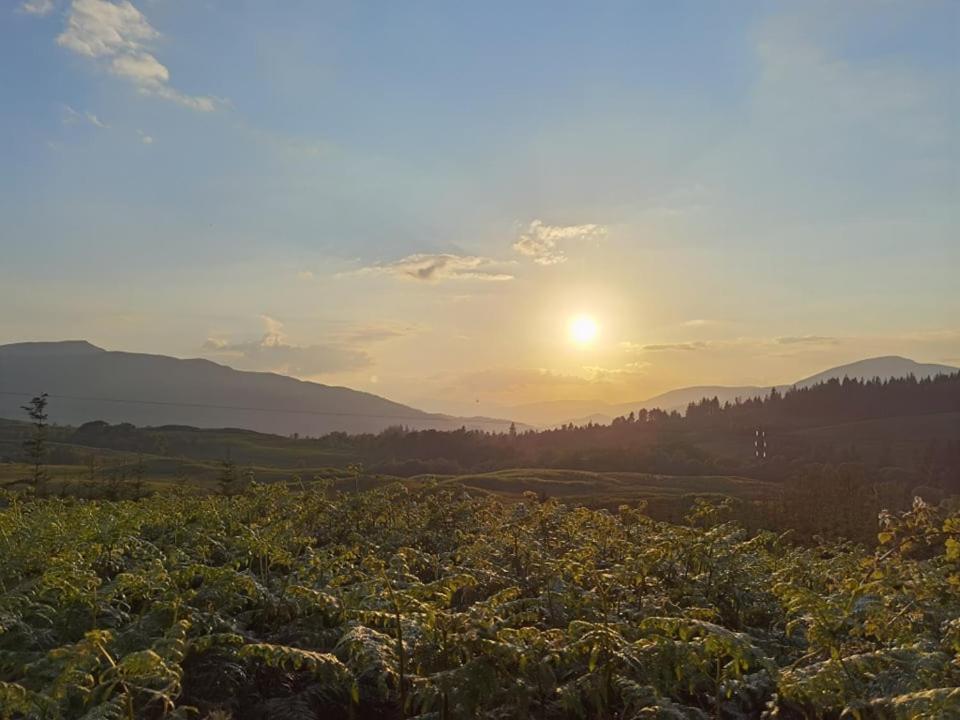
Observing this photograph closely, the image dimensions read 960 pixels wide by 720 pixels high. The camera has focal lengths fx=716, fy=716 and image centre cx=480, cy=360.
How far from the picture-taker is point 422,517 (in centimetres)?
1717

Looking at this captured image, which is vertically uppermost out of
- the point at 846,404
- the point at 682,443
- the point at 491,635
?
the point at 846,404

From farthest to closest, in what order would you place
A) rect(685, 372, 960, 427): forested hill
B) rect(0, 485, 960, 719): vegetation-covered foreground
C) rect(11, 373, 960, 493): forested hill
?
rect(685, 372, 960, 427): forested hill < rect(11, 373, 960, 493): forested hill < rect(0, 485, 960, 719): vegetation-covered foreground

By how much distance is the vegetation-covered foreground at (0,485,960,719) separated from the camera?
5246 millimetres

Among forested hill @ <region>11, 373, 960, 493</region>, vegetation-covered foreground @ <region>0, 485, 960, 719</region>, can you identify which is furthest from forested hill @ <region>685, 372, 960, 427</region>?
vegetation-covered foreground @ <region>0, 485, 960, 719</region>

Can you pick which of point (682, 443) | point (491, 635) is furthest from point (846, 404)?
point (491, 635)

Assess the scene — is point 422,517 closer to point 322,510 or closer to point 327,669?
point 322,510

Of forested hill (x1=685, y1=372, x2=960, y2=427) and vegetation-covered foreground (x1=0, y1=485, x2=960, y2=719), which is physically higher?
forested hill (x1=685, y1=372, x2=960, y2=427)

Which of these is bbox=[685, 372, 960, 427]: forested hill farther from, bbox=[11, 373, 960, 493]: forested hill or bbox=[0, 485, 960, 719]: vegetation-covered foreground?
bbox=[0, 485, 960, 719]: vegetation-covered foreground

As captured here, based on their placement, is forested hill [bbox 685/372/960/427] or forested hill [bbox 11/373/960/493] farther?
forested hill [bbox 685/372/960/427]

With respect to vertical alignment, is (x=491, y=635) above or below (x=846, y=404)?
below

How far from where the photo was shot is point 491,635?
5824 millimetres

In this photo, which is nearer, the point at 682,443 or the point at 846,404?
the point at 682,443

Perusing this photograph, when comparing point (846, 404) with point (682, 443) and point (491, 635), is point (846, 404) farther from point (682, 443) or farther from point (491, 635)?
point (491, 635)

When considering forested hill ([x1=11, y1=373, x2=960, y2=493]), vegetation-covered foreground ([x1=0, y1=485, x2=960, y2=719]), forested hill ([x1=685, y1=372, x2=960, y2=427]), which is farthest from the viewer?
forested hill ([x1=685, y1=372, x2=960, y2=427])
